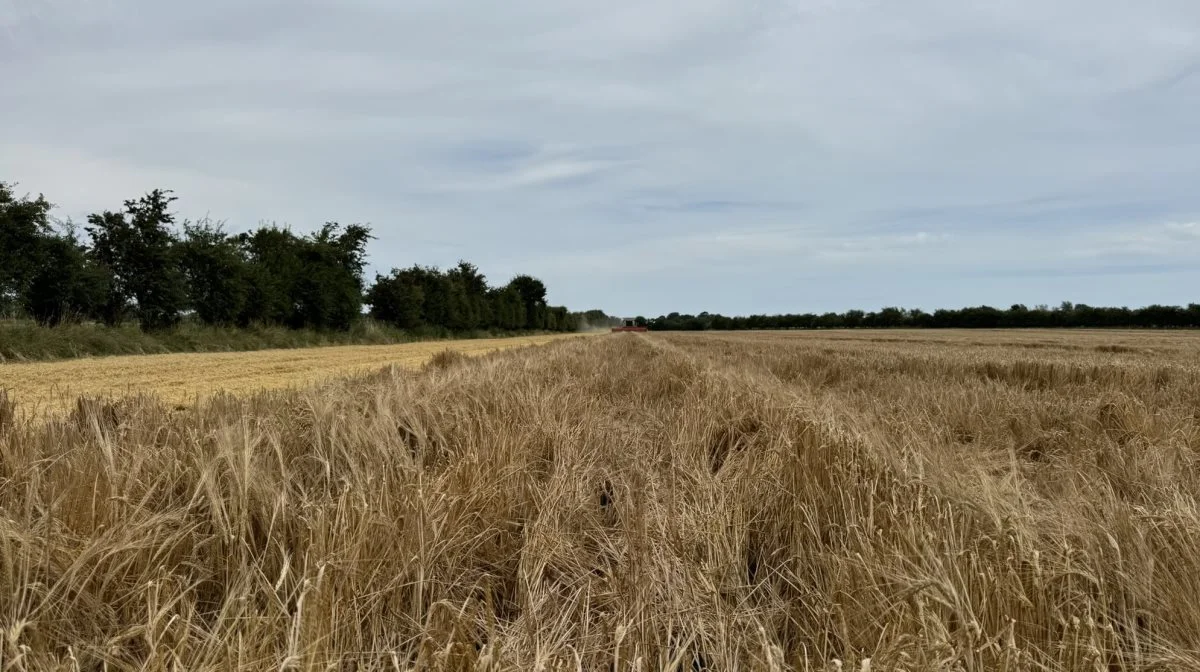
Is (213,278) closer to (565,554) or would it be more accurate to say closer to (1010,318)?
(565,554)

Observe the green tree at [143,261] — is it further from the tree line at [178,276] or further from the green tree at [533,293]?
the green tree at [533,293]

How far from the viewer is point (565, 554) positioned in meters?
1.52

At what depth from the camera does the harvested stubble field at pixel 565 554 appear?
3.18 ft

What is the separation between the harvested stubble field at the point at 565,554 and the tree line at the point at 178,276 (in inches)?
606

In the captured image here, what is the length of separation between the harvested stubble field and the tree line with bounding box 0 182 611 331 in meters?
15.4

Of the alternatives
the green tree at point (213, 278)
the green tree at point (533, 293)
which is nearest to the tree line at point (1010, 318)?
the green tree at point (533, 293)

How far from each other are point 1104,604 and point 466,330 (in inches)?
1720

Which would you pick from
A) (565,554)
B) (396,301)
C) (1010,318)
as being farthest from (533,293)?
(565,554)

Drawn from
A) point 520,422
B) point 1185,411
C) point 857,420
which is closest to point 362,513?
point 520,422

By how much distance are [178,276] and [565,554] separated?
1974cm

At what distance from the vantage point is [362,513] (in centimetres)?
129

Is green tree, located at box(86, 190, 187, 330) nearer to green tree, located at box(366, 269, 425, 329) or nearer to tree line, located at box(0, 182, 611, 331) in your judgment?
tree line, located at box(0, 182, 611, 331)

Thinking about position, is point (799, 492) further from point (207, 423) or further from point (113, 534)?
point (207, 423)

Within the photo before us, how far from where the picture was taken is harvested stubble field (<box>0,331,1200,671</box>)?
970mm
